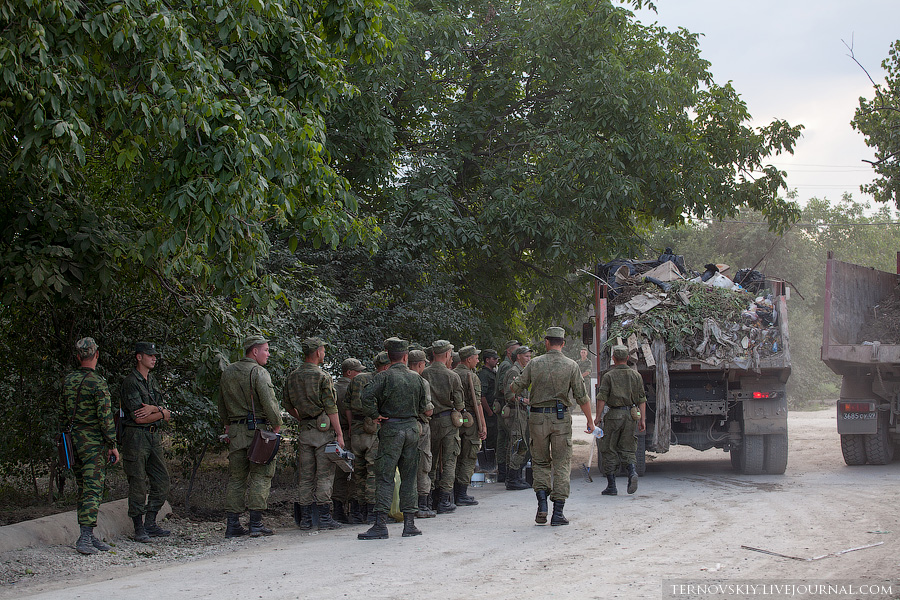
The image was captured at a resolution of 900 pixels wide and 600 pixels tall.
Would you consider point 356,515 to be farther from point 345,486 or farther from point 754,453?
point 754,453

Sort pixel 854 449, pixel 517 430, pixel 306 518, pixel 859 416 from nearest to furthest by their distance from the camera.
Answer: pixel 306 518, pixel 517 430, pixel 859 416, pixel 854 449

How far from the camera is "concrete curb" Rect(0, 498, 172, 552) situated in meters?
7.02

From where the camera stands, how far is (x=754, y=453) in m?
11.8

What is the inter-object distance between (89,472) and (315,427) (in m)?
2.22

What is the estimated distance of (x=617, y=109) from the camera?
14273mm

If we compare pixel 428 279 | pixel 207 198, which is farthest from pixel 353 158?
pixel 207 198

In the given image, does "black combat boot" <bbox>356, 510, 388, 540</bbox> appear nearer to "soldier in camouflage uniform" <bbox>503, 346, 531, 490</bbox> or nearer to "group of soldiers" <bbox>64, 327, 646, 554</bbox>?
"group of soldiers" <bbox>64, 327, 646, 554</bbox>

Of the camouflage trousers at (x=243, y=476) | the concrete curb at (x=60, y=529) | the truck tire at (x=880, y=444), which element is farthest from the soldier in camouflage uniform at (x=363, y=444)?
the truck tire at (x=880, y=444)

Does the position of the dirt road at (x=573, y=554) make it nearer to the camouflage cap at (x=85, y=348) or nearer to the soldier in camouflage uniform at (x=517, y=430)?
the soldier in camouflage uniform at (x=517, y=430)

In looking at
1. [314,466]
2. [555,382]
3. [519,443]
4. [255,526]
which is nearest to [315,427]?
[314,466]

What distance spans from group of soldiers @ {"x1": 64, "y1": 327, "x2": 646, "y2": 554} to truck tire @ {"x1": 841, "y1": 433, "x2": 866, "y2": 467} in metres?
6.10

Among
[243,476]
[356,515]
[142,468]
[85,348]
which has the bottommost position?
[356,515]

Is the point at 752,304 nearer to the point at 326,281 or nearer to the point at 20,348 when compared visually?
the point at 326,281

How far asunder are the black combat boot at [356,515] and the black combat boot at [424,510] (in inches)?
24.3
